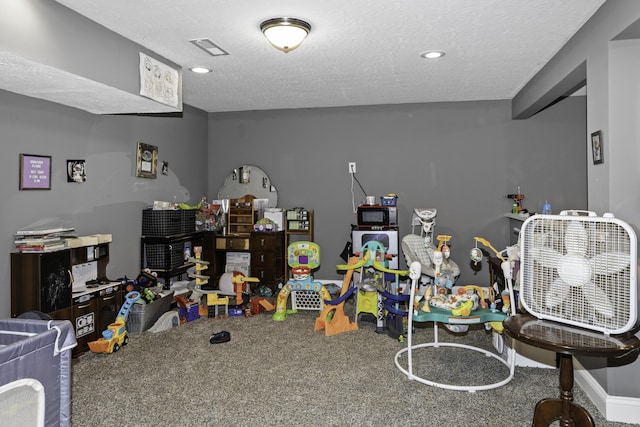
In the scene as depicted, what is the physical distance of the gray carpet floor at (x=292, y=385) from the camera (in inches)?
93.4

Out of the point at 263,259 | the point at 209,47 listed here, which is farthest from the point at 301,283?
the point at 209,47

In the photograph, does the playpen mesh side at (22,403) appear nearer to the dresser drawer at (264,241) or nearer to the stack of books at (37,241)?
the stack of books at (37,241)

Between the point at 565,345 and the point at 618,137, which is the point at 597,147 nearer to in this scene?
the point at 618,137

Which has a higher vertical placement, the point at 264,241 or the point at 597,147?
the point at 597,147

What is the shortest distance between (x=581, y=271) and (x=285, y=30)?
2218 mm

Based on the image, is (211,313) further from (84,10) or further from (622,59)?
(622,59)

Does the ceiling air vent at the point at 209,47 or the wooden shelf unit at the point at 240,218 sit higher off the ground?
the ceiling air vent at the point at 209,47

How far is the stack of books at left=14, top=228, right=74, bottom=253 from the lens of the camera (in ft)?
10.1

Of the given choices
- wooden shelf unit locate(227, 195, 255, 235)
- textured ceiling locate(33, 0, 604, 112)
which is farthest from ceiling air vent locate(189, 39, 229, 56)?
wooden shelf unit locate(227, 195, 255, 235)

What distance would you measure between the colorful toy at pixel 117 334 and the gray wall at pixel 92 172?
634 mm

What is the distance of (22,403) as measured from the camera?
1520 mm

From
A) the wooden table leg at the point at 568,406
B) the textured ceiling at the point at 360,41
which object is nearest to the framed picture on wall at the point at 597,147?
the textured ceiling at the point at 360,41

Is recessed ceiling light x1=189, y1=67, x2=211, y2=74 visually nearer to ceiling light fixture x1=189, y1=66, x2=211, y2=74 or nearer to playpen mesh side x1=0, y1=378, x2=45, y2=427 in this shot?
ceiling light fixture x1=189, y1=66, x2=211, y2=74

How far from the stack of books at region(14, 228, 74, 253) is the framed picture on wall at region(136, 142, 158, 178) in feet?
4.29
